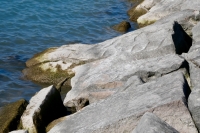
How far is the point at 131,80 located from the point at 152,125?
2.62 metres

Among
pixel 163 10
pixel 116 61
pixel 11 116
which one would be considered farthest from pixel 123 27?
pixel 11 116

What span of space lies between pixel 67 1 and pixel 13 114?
56.0ft

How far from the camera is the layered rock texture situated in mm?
6281

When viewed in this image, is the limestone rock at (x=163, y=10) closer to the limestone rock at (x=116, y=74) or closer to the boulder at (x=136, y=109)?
the limestone rock at (x=116, y=74)

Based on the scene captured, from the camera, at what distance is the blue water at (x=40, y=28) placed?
1292cm

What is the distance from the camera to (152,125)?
5.66m

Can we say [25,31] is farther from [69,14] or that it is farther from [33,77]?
[33,77]

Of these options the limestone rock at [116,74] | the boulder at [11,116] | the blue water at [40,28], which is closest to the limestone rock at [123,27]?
the blue water at [40,28]

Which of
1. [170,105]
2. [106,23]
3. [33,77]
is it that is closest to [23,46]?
[33,77]

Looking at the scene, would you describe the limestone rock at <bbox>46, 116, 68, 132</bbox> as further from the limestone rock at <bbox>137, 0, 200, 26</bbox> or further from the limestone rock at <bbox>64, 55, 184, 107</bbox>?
the limestone rock at <bbox>137, 0, 200, 26</bbox>

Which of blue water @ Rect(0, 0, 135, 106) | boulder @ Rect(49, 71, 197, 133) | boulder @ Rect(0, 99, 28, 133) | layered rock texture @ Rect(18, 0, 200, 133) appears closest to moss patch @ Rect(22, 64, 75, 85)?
layered rock texture @ Rect(18, 0, 200, 133)

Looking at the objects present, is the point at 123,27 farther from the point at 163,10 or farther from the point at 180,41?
the point at 180,41

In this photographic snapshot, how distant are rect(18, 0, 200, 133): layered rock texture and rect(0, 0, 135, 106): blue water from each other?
0.83 m

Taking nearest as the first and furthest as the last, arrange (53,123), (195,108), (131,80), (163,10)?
(195,108) → (131,80) → (53,123) → (163,10)
